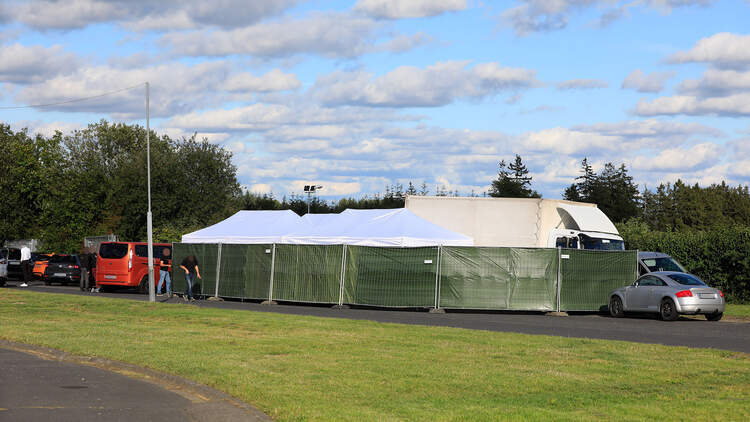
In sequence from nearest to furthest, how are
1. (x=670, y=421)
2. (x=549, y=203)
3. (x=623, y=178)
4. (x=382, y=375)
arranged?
(x=670, y=421), (x=382, y=375), (x=549, y=203), (x=623, y=178)

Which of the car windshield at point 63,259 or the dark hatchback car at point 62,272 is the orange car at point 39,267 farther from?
the dark hatchback car at point 62,272

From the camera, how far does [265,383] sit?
11.1 m

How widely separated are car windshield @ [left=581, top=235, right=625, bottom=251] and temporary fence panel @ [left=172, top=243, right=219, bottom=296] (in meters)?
13.8

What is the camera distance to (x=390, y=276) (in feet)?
95.3

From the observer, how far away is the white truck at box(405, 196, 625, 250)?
33031mm

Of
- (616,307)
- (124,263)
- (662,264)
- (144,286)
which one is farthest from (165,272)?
(662,264)

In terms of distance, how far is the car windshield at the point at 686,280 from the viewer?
25073mm

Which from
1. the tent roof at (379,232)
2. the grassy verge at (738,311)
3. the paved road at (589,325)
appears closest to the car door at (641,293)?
the paved road at (589,325)

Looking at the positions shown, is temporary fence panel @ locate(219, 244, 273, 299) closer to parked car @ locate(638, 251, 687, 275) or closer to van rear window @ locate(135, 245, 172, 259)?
van rear window @ locate(135, 245, 172, 259)

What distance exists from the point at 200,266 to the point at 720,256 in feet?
63.1

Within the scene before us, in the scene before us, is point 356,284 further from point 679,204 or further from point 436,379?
point 679,204

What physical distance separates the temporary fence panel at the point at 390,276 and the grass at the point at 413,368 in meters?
7.78

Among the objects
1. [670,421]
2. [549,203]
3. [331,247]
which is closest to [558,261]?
[549,203]

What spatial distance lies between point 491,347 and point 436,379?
405cm
